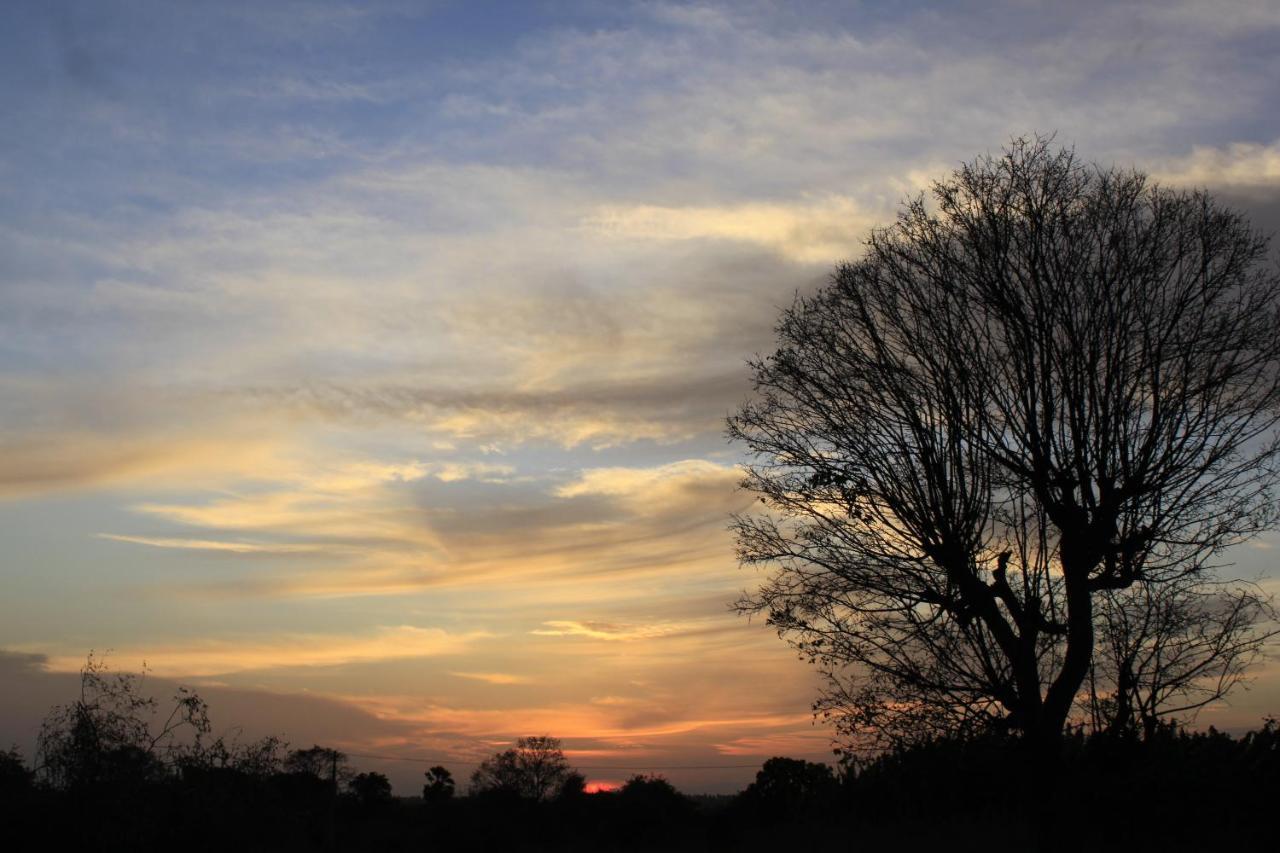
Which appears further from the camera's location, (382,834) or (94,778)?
(382,834)

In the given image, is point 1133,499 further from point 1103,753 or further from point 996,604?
point 1103,753

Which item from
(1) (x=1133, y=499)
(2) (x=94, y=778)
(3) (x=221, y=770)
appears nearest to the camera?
(1) (x=1133, y=499)

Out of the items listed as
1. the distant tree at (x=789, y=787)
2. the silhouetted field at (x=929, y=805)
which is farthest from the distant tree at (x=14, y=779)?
the distant tree at (x=789, y=787)

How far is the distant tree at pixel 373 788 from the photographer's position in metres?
47.3

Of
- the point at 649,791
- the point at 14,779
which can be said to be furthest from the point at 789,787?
the point at 14,779

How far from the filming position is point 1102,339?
1562 cm

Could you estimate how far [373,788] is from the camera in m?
50.1

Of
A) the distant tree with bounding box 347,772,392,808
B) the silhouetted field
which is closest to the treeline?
the silhouetted field

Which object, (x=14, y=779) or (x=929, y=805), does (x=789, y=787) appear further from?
(x=14, y=779)

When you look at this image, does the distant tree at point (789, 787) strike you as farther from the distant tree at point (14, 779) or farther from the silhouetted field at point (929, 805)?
the distant tree at point (14, 779)

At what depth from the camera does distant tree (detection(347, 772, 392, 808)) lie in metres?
47.3

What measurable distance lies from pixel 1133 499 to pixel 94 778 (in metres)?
18.3

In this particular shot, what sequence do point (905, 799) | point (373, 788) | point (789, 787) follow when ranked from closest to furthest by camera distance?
1. point (905, 799)
2. point (789, 787)
3. point (373, 788)

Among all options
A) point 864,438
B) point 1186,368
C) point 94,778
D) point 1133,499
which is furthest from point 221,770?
point 1186,368
